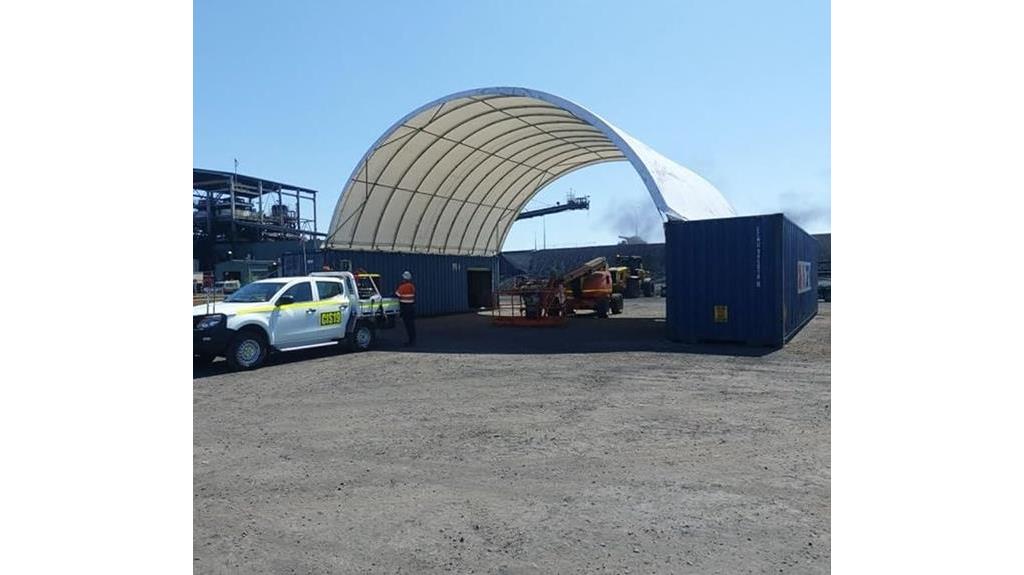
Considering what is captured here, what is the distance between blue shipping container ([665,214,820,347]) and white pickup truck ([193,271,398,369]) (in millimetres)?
7328

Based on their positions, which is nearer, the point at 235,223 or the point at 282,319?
the point at 282,319

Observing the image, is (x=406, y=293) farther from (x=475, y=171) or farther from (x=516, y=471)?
(x=475, y=171)

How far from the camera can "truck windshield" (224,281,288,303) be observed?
11.5m

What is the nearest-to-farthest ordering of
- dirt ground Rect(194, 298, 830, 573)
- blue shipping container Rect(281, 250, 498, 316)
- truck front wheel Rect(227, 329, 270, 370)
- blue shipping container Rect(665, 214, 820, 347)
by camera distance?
dirt ground Rect(194, 298, 830, 573) < truck front wheel Rect(227, 329, 270, 370) < blue shipping container Rect(665, 214, 820, 347) < blue shipping container Rect(281, 250, 498, 316)

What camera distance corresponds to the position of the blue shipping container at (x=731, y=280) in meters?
12.7

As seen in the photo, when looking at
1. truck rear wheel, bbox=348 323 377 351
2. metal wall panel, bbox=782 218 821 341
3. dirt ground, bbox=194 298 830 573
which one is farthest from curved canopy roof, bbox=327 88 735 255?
truck rear wheel, bbox=348 323 377 351

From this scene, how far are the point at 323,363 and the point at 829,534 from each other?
384 inches

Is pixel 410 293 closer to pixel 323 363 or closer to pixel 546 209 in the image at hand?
pixel 323 363

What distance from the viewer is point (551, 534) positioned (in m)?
3.92

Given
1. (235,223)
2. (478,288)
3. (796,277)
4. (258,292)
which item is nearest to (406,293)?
(258,292)

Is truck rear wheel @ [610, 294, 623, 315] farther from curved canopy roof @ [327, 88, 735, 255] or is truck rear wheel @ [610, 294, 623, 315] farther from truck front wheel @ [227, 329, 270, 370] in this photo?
truck front wheel @ [227, 329, 270, 370]

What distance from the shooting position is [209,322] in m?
10.5

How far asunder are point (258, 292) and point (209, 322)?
1.30m

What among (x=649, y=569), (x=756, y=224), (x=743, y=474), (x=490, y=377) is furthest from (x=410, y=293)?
(x=649, y=569)
